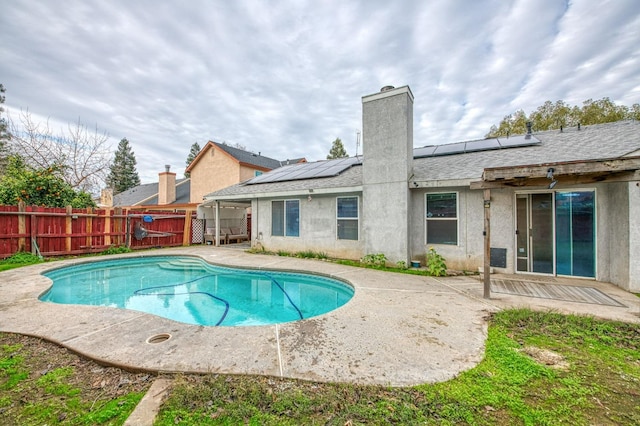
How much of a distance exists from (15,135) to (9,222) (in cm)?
945

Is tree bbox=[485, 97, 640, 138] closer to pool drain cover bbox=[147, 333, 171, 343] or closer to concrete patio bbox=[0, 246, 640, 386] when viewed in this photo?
concrete patio bbox=[0, 246, 640, 386]

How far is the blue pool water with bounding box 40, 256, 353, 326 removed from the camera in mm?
5164

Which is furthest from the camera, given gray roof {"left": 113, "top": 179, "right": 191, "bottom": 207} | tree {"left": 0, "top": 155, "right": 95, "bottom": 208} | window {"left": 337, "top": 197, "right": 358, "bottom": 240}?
gray roof {"left": 113, "top": 179, "right": 191, "bottom": 207}

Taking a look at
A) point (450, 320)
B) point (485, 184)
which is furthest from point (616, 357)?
point (485, 184)

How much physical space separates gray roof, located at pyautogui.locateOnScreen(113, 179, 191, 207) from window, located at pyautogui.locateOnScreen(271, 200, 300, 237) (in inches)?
571

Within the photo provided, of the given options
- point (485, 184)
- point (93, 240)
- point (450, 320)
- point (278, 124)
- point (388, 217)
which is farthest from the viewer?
point (278, 124)

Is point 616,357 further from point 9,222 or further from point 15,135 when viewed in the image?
point 15,135

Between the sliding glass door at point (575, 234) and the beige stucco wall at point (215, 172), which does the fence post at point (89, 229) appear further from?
the sliding glass door at point (575, 234)

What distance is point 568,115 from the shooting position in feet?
61.4

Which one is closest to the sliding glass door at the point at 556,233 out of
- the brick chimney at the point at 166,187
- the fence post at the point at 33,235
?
the fence post at the point at 33,235

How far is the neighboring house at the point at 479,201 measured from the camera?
512cm

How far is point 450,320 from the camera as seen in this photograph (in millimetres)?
3826

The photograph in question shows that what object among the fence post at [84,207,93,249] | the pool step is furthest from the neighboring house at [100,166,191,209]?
the pool step

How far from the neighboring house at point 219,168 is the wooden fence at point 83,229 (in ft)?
20.5
